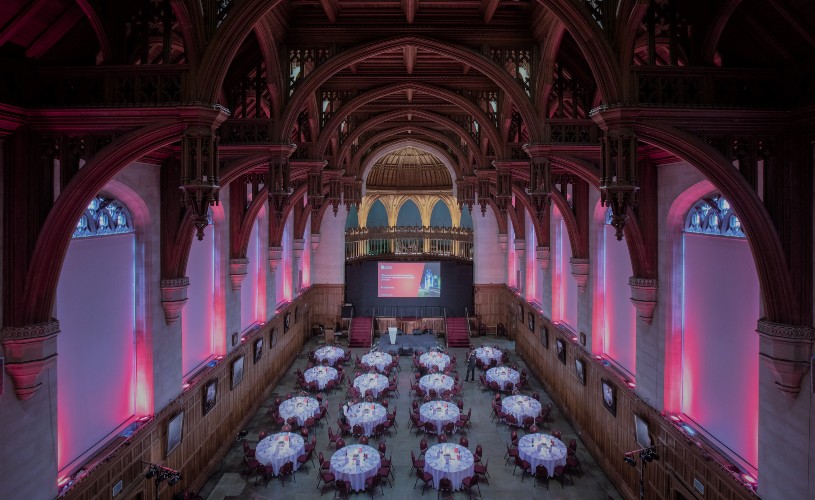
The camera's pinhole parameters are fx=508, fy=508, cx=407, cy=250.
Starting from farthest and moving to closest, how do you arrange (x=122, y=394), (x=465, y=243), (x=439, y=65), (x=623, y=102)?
1. (x=465, y=243)
2. (x=439, y=65)
3. (x=122, y=394)
4. (x=623, y=102)

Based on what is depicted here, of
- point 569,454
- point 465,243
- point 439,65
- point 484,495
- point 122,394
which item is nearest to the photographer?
point 122,394

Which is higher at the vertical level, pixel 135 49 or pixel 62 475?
pixel 135 49

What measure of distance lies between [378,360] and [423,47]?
12.9 m

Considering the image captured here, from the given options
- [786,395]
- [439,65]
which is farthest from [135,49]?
[786,395]

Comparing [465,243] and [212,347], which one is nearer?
[212,347]

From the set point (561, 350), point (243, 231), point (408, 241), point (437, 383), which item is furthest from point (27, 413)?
point (408, 241)

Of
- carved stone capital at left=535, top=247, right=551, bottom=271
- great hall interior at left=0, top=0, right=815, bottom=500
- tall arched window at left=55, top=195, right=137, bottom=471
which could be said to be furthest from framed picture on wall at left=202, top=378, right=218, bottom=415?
carved stone capital at left=535, top=247, right=551, bottom=271

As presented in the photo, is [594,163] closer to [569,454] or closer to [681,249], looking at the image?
[681,249]

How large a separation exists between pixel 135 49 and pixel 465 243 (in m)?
24.4

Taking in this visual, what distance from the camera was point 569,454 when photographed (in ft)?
40.2

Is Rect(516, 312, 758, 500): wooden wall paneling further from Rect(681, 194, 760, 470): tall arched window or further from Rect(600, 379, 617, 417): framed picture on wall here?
Rect(681, 194, 760, 470): tall arched window

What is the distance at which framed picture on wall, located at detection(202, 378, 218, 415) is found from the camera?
11961mm

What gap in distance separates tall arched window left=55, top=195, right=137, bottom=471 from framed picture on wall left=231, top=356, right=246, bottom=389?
451 centimetres

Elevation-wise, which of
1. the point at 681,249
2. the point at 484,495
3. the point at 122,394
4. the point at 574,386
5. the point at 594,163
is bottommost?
the point at 484,495
